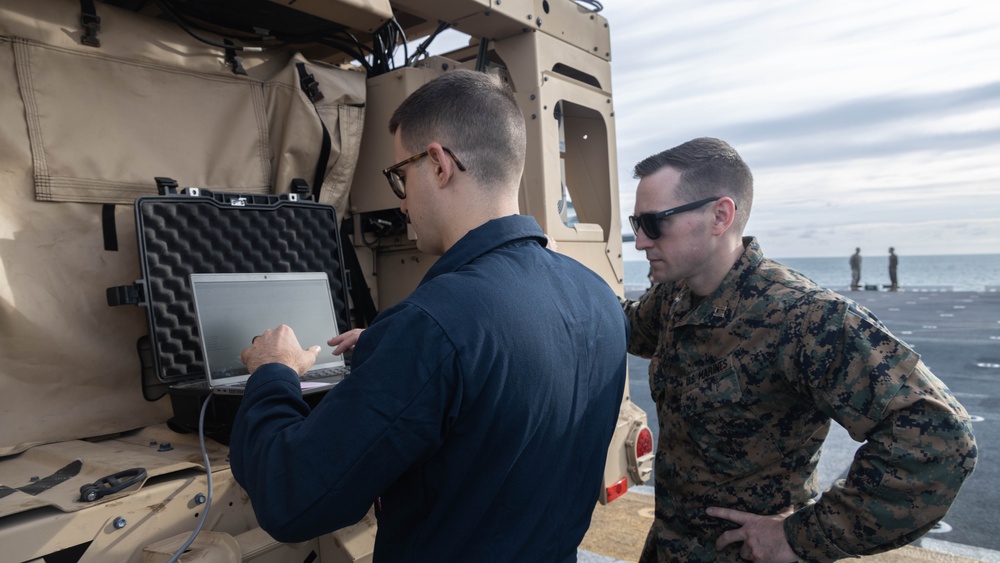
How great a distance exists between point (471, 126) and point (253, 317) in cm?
125

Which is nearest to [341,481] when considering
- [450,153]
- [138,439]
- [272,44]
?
[450,153]

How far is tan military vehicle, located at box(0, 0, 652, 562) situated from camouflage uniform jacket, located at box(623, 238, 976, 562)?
99 centimetres

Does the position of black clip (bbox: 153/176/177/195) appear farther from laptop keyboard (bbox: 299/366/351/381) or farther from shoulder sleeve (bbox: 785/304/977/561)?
shoulder sleeve (bbox: 785/304/977/561)

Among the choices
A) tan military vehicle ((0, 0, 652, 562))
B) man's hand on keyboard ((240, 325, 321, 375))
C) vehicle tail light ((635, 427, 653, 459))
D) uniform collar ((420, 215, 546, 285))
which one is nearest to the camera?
uniform collar ((420, 215, 546, 285))

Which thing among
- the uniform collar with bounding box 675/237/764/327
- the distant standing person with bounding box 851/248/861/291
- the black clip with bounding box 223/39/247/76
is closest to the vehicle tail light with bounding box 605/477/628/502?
the uniform collar with bounding box 675/237/764/327

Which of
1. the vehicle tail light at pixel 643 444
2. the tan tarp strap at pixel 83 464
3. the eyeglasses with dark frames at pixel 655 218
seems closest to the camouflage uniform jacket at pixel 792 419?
the eyeglasses with dark frames at pixel 655 218

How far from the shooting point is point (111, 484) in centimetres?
173

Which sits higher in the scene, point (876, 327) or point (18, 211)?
point (18, 211)

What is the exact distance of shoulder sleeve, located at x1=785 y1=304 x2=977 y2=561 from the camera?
158 cm

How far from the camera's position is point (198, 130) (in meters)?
2.66

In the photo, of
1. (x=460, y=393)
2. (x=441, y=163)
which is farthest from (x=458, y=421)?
(x=441, y=163)

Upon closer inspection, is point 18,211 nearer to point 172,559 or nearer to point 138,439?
point 138,439

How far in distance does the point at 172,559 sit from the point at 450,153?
1.15 m

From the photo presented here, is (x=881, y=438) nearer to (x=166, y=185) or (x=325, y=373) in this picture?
(x=325, y=373)
